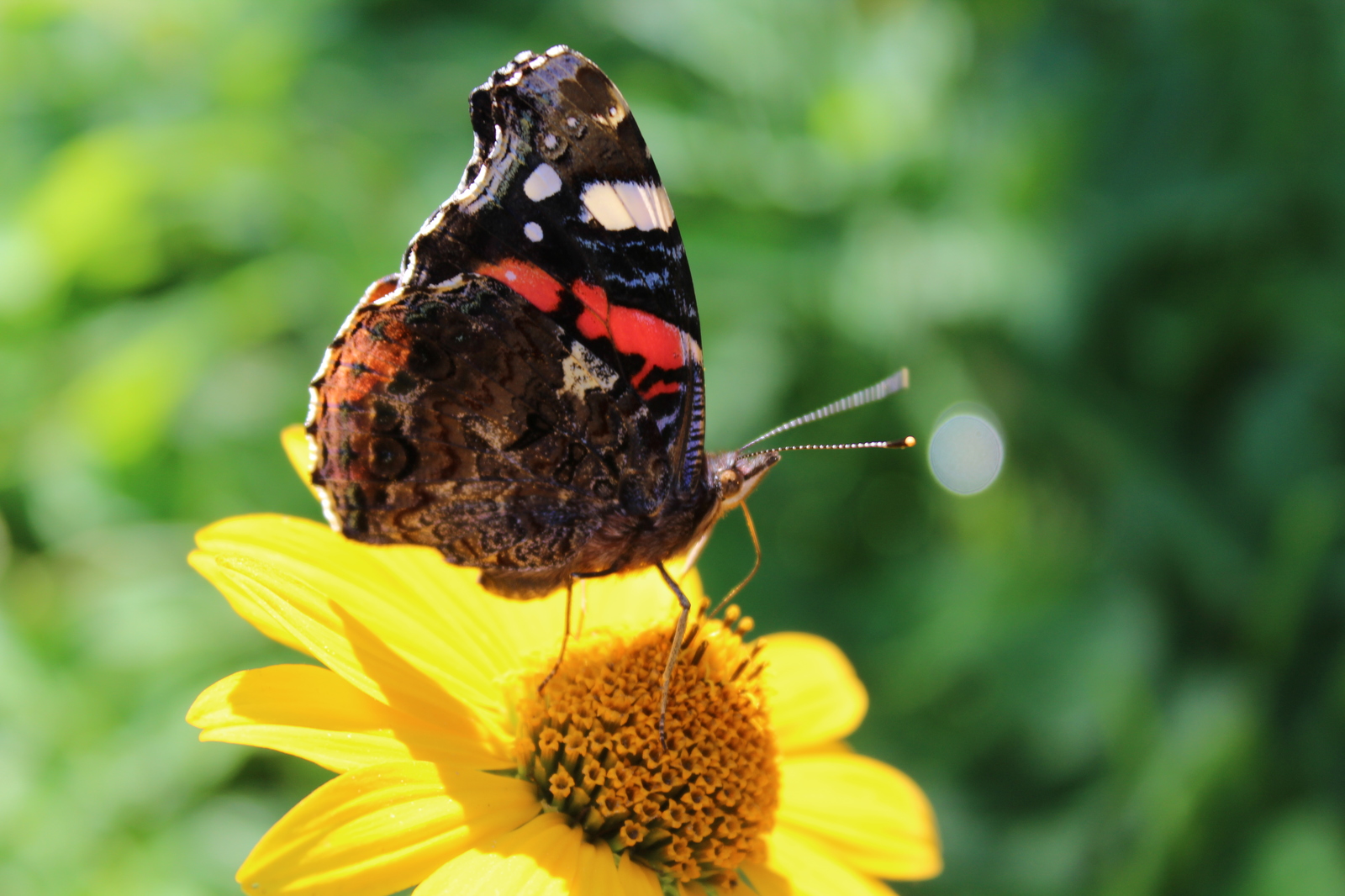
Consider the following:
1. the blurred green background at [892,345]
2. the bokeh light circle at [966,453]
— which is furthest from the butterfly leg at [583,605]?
the bokeh light circle at [966,453]

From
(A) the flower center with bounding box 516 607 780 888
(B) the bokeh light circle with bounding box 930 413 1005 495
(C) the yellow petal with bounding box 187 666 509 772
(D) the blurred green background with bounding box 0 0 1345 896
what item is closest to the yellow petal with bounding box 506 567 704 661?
(A) the flower center with bounding box 516 607 780 888

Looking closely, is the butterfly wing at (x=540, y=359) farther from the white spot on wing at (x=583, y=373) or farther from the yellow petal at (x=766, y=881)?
the yellow petal at (x=766, y=881)

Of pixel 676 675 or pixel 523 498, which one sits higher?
pixel 523 498

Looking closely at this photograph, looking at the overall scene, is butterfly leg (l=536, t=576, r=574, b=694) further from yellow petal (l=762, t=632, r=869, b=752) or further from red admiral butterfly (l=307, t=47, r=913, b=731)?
yellow petal (l=762, t=632, r=869, b=752)

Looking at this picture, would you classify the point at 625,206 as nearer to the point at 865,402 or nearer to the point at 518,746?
the point at 865,402

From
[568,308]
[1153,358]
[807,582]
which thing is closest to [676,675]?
[568,308]

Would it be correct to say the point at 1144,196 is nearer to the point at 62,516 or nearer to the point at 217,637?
the point at 217,637
